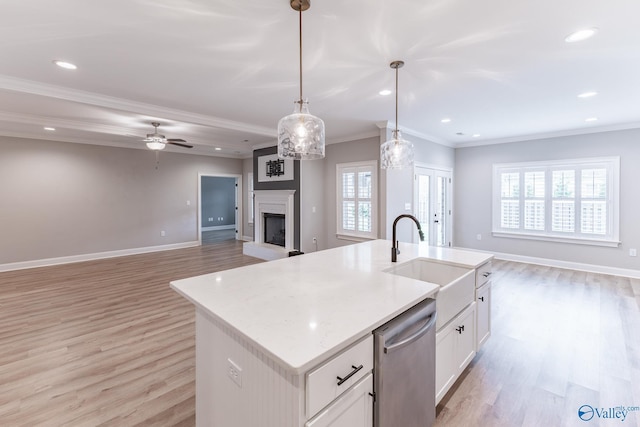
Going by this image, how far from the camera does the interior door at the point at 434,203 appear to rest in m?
5.71

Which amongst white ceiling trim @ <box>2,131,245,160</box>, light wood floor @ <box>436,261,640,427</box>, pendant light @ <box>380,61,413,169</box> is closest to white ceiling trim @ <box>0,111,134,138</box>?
white ceiling trim @ <box>2,131,245,160</box>

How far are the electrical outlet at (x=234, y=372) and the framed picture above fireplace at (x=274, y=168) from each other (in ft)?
16.4

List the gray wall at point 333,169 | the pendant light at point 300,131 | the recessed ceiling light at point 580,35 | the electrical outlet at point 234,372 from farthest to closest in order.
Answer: the gray wall at point 333,169, the recessed ceiling light at point 580,35, the pendant light at point 300,131, the electrical outlet at point 234,372

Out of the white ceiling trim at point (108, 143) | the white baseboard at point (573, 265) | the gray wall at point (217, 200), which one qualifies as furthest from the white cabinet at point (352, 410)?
→ the gray wall at point (217, 200)

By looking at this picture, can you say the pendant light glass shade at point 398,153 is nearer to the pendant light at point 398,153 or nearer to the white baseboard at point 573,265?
the pendant light at point 398,153

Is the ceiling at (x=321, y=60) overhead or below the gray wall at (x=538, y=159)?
overhead

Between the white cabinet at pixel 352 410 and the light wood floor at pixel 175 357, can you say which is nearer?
the white cabinet at pixel 352 410

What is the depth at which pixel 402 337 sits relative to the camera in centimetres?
129

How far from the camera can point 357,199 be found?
5660 millimetres

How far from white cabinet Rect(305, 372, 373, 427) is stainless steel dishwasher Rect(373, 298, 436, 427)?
4cm

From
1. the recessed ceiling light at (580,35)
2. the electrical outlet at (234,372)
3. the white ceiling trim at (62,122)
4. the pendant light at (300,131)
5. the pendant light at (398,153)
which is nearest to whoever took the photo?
the electrical outlet at (234,372)

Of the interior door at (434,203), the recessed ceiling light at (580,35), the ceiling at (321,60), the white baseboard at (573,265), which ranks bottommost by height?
the white baseboard at (573,265)

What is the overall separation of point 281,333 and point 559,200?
657 cm

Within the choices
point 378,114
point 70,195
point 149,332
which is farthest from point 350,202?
point 70,195
